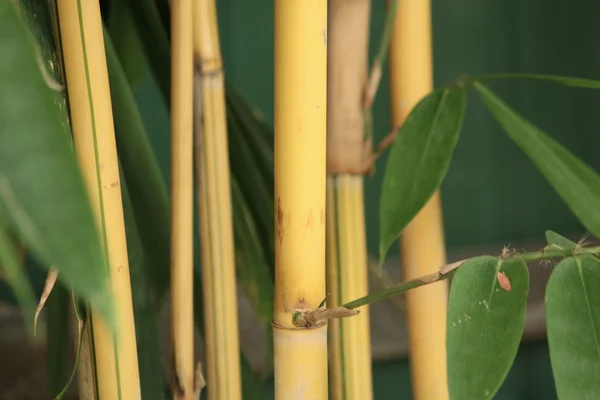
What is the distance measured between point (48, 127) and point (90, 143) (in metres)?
0.11

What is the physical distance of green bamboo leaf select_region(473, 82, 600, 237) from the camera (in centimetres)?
24

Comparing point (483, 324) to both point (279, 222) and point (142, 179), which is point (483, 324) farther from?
point (142, 179)

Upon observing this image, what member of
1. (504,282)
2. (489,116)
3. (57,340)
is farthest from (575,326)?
(489,116)

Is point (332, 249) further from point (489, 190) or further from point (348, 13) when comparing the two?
point (489, 190)

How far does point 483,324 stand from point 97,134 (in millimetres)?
135

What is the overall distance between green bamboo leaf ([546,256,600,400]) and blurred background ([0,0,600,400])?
610 millimetres

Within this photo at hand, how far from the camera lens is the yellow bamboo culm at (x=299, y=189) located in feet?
0.70

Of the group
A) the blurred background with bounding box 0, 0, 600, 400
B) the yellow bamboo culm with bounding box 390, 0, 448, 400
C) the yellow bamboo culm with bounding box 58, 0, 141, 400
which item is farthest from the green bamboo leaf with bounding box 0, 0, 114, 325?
the blurred background with bounding box 0, 0, 600, 400

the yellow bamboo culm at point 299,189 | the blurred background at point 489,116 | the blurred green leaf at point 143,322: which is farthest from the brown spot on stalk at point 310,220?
the blurred background at point 489,116

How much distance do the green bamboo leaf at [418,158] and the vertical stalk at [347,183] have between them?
0.05ft

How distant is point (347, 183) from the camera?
0.27m

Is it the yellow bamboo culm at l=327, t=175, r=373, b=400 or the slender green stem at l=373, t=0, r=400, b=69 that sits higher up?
the slender green stem at l=373, t=0, r=400, b=69

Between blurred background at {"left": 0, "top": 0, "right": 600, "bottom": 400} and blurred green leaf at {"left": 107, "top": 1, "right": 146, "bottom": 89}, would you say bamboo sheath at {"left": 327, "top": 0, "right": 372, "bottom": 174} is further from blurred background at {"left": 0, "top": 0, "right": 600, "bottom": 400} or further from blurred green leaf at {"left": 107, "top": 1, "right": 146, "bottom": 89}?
blurred background at {"left": 0, "top": 0, "right": 600, "bottom": 400}

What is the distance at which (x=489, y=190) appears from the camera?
2.97ft
